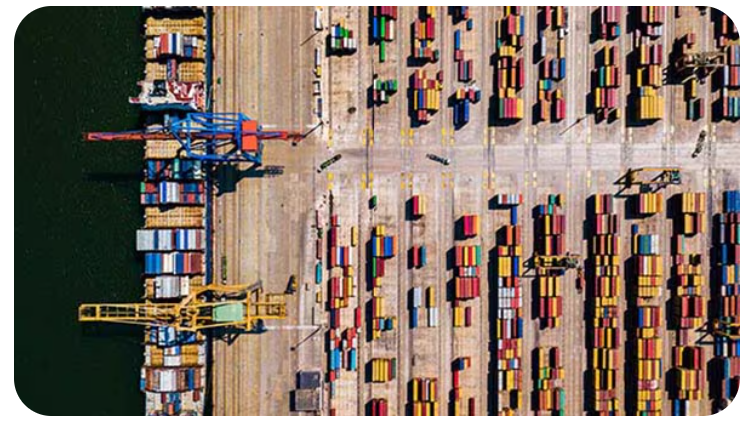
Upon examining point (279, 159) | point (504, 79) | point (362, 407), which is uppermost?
point (504, 79)

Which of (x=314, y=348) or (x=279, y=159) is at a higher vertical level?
(x=279, y=159)

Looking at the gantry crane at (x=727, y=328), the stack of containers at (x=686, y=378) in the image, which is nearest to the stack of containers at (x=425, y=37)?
the stack of containers at (x=686, y=378)

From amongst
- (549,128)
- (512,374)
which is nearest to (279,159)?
(549,128)

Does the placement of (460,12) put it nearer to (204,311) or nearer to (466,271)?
(466,271)

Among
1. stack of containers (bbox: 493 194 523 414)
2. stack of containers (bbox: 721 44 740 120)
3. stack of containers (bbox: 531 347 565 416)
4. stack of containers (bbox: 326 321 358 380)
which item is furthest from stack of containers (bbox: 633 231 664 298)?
stack of containers (bbox: 326 321 358 380)

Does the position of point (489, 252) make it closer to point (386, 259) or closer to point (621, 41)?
point (386, 259)

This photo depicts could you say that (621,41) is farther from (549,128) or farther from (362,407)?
(362,407)

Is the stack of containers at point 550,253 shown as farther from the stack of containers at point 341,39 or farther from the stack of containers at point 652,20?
the stack of containers at point 341,39

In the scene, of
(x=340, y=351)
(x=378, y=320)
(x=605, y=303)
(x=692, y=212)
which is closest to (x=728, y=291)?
(x=692, y=212)
